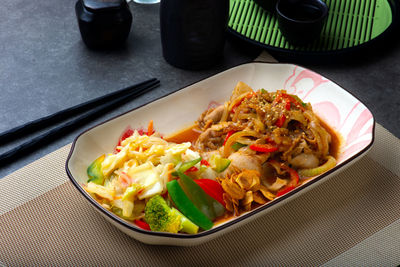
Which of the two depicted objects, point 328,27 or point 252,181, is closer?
point 252,181

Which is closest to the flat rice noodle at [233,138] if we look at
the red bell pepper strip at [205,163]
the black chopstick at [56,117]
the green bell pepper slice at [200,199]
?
the red bell pepper strip at [205,163]

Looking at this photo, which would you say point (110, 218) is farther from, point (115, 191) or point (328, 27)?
point (328, 27)

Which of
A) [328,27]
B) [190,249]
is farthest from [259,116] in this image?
[328,27]

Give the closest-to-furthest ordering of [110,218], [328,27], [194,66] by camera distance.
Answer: [110,218]
[194,66]
[328,27]

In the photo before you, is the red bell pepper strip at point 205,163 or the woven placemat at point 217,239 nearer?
the woven placemat at point 217,239

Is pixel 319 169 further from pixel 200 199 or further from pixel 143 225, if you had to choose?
pixel 143 225

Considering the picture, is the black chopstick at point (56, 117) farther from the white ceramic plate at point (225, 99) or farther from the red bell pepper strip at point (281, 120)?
the red bell pepper strip at point (281, 120)

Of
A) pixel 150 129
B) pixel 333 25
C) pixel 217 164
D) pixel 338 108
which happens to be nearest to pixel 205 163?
pixel 217 164
